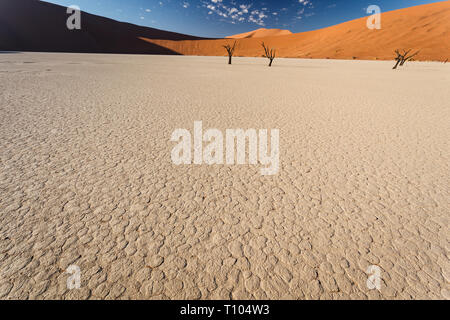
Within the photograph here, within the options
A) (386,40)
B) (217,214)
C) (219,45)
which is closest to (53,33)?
(219,45)

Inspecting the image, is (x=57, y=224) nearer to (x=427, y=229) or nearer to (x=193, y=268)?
(x=193, y=268)

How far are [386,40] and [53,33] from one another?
71.1 m

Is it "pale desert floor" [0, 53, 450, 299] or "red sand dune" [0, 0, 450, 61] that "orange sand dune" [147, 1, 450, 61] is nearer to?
"red sand dune" [0, 0, 450, 61]

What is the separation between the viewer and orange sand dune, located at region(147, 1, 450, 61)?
3755 centimetres

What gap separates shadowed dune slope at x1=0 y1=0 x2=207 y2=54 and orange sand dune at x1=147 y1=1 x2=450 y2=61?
31.7ft

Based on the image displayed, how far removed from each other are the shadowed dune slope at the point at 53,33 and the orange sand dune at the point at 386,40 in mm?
9653

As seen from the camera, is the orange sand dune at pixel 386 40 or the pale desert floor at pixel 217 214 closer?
the pale desert floor at pixel 217 214

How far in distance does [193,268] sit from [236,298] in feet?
1.50

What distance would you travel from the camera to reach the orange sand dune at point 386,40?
37.6 m

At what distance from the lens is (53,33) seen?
48.1m

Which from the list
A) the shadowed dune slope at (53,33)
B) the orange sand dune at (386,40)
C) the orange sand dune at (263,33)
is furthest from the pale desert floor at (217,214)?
the orange sand dune at (263,33)

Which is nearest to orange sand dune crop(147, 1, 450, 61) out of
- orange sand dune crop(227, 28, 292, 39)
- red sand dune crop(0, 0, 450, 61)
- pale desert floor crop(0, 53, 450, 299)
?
red sand dune crop(0, 0, 450, 61)

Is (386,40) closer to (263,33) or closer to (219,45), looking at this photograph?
(219,45)

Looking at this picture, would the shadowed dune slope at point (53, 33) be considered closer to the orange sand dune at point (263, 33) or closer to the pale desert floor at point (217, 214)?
the pale desert floor at point (217, 214)
